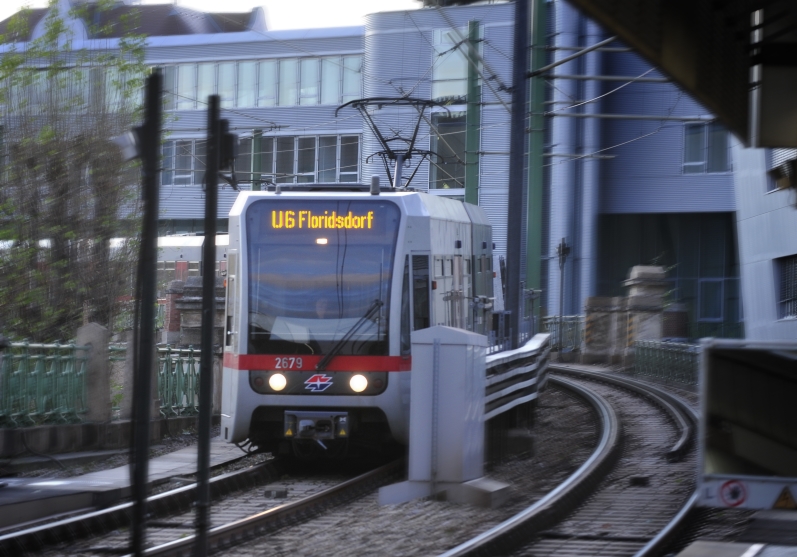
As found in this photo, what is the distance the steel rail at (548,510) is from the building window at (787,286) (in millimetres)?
8973

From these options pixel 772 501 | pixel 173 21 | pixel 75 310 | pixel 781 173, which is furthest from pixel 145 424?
pixel 173 21

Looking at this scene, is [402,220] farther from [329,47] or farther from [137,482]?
[329,47]

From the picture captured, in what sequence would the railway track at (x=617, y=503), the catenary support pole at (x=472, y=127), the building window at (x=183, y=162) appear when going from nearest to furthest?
the railway track at (x=617, y=503), the catenary support pole at (x=472, y=127), the building window at (x=183, y=162)

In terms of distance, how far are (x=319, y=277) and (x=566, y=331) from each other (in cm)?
2703

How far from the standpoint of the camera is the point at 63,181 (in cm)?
2244

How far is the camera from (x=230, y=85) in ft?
159

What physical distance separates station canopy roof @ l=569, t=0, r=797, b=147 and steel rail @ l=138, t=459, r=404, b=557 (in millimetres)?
4689

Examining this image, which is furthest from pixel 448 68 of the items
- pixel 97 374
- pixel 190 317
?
pixel 97 374

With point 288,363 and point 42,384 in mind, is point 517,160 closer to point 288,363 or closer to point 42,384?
point 288,363

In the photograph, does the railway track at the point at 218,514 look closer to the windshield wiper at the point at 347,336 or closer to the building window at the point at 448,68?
the windshield wiper at the point at 347,336

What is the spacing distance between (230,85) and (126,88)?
25.6m

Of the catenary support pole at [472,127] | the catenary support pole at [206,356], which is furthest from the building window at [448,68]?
the catenary support pole at [206,356]

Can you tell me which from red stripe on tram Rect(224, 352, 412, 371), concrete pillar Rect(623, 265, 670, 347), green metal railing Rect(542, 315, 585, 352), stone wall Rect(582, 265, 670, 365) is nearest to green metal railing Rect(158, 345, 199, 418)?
red stripe on tram Rect(224, 352, 412, 371)

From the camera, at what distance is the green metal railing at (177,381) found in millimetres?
16766
